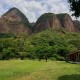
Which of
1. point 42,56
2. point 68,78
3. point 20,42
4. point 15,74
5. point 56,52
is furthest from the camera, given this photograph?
point 20,42

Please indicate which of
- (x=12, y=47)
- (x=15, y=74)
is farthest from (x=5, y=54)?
(x=15, y=74)

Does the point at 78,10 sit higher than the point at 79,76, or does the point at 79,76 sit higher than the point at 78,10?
the point at 78,10

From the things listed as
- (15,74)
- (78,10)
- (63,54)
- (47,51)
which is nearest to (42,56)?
(47,51)

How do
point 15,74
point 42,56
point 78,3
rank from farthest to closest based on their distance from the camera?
point 42,56, point 15,74, point 78,3

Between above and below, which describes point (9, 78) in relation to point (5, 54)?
below

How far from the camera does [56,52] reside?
3915 inches

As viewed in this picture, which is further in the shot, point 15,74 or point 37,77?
point 15,74

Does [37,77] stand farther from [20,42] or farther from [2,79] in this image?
[20,42]

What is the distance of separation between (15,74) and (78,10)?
11441 mm

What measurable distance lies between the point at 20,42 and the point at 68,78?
7708 centimetres

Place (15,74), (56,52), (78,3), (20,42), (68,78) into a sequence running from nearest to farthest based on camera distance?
1. (78,3)
2. (68,78)
3. (15,74)
4. (56,52)
5. (20,42)

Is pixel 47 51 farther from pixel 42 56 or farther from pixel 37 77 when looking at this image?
pixel 37 77

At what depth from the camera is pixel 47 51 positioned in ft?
320

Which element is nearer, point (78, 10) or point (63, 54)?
point (78, 10)
